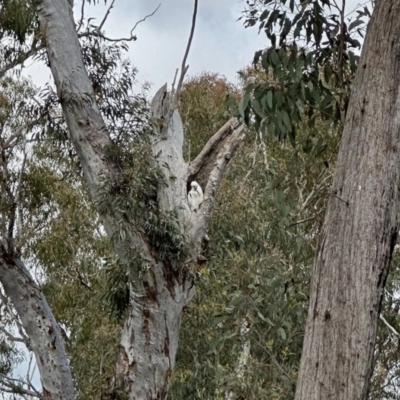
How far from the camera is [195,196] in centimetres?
718

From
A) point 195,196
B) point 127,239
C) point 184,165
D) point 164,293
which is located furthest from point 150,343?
point 184,165

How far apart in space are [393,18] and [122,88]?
4.66 metres

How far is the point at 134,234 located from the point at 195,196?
2.67ft

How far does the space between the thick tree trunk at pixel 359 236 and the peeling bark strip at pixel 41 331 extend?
419 centimetres

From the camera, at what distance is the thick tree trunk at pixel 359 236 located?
9.09 feet

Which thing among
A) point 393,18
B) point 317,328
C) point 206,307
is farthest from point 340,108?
point 206,307

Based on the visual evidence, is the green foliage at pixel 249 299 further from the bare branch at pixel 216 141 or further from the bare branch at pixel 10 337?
the bare branch at pixel 10 337

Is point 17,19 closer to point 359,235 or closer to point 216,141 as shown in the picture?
point 216,141

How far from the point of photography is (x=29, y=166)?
1123cm

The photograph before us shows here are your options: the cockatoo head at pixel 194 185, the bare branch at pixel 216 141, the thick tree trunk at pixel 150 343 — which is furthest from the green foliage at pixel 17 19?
the thick tree trunk at pixel 150 343

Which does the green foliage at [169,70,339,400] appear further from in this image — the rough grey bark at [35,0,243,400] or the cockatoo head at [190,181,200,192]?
the cockatoo head at [190,181,200,192]

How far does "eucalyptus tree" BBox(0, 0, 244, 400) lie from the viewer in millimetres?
6543

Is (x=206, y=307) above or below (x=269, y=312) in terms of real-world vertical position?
above

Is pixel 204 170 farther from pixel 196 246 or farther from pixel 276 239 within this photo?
pixel 276 239
